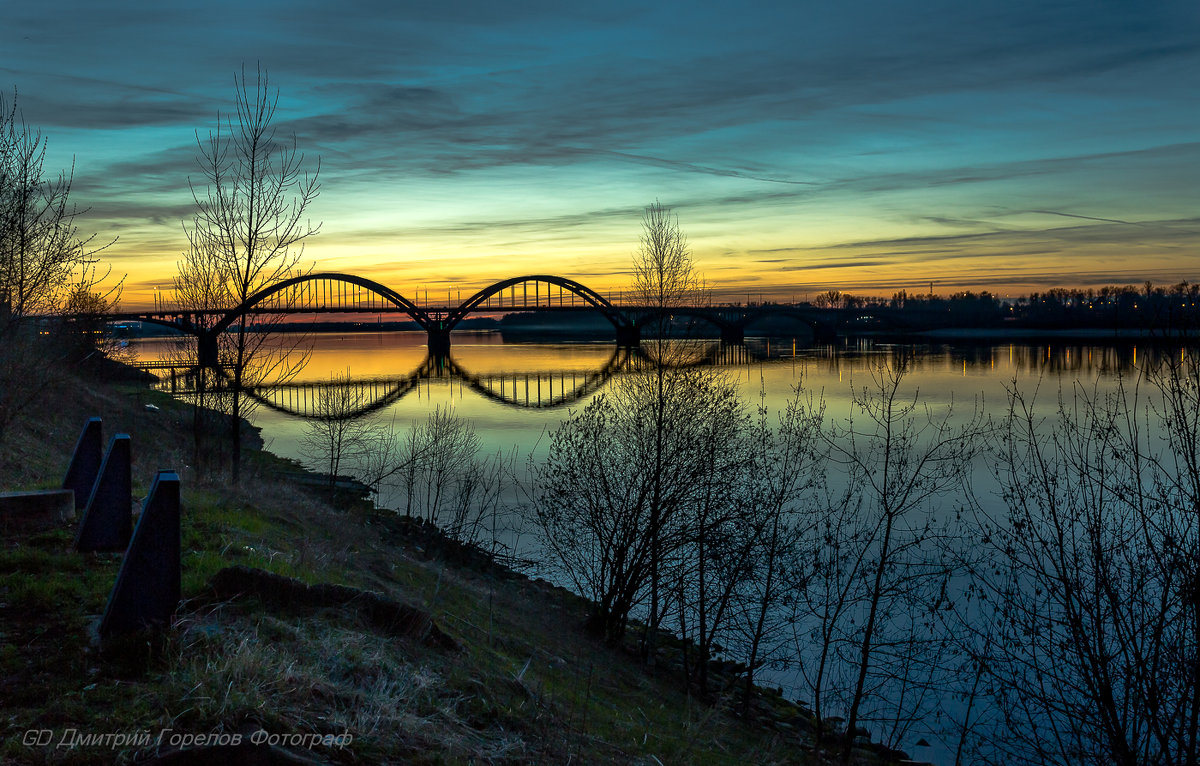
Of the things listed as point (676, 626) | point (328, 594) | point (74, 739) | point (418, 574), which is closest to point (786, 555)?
point (676, 626)

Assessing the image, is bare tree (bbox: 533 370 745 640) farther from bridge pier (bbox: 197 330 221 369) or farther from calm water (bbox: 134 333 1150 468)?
calm water (bbox: 134 333 1150 468)

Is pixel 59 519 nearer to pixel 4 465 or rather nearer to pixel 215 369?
pixel 4 465

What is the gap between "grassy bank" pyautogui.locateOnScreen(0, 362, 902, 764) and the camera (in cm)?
454

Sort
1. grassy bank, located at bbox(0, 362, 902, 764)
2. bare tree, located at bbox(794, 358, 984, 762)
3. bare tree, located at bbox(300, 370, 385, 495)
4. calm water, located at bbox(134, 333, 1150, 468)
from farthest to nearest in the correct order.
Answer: calm water, located at bbox(134, 333, 1150, 468), bare tree, located at bbox(300, 370, 385, 495), bare tree, located at bbox(794, 358, 984, 762), grassy bank, located at bbox(0, 362, 902, 764)

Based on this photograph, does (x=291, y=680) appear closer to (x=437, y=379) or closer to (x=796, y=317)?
(x=437, y=379)

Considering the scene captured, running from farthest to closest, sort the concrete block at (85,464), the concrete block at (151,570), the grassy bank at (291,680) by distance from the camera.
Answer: the concrete block at (85,464) → the concrete block at (151,570) → the grassy bank at (291,680)

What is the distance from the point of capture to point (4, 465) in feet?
38.1

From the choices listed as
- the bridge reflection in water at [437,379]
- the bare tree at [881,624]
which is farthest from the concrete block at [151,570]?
the bridge reflection in water at [437,379]

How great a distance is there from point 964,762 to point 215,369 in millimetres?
16618

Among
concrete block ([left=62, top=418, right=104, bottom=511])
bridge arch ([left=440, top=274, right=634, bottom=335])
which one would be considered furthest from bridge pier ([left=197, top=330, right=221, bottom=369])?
bridge arch ([left=440, top=274, right=634, bottom=335])

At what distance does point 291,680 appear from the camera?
5.06 meters

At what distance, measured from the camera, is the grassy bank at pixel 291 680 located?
454 centimetres

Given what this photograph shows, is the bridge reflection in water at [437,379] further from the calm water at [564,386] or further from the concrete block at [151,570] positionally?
the concrete block at [151,570]

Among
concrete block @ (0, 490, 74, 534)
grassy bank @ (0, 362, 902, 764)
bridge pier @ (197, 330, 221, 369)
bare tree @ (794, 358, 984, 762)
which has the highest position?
bridge pier @ (197, 330, 221, 369)
